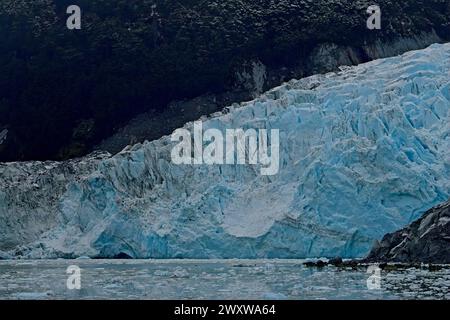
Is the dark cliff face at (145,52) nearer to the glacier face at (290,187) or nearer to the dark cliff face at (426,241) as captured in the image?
the glacier face at (290,187)

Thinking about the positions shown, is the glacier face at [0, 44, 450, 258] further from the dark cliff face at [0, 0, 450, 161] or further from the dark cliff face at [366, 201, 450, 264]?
the dark cliff face at [0, 0, 450, 161]

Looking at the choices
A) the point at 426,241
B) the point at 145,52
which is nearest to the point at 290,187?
the point at 426,241

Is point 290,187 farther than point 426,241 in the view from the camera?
Yes

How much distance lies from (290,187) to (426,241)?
600 centimetres

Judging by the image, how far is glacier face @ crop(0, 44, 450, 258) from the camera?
2306 centimetres

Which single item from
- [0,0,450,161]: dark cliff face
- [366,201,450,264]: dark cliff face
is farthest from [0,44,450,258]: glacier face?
[0,0,450,161]: dark cliff face

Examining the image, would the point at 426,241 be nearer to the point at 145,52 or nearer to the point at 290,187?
the point at 290,187

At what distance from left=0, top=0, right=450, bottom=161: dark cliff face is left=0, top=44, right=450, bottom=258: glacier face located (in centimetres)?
991

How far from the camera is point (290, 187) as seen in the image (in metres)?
24.4

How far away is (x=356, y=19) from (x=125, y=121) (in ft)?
35.3

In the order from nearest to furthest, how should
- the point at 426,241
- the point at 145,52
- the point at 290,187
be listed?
1. the point at 426,241
2. the point at 290,187
3. the point at 145,52

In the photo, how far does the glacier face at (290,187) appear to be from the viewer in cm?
2306
